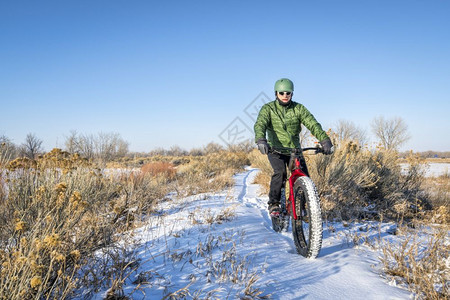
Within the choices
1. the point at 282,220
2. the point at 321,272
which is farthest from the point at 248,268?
the point at 282,220

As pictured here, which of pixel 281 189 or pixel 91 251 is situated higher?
pixel 281 189

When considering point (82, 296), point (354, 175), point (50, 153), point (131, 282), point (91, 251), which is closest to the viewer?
point (82, 296)

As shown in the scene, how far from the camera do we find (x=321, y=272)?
2.51 meters

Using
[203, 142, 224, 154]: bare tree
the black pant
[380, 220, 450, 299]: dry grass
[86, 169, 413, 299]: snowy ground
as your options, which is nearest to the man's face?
the black pant

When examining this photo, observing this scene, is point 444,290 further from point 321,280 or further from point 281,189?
point 281,189

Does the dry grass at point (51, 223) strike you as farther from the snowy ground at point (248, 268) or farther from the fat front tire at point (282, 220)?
the fat front tire at point (282, 220)

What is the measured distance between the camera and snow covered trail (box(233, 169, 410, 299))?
211 cm

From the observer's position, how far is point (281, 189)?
12.7 ft

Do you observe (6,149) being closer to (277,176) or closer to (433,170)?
(277,176)

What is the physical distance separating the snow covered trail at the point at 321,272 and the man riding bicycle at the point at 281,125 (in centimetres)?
75

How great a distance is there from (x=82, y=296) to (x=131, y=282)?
360 mm

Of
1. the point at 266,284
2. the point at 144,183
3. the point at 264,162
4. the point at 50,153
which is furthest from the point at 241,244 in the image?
the point at 264,162

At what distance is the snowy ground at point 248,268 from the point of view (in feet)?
6.75

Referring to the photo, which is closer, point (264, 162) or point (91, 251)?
point (91, 251)
